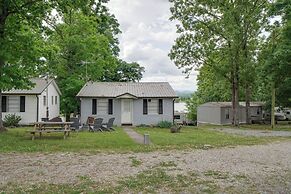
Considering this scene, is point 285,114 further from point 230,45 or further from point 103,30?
point 103,30

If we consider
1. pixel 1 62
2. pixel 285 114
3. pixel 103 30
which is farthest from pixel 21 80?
pixel 285 114

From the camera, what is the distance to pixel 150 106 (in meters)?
28.8

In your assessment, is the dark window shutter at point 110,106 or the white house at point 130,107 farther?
the dark window shutter at point 110,106

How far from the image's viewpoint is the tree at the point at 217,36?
31.4 metres

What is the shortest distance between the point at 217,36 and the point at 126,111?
11.6m

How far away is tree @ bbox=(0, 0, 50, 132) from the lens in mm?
16547

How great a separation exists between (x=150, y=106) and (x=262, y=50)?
12.3 metres

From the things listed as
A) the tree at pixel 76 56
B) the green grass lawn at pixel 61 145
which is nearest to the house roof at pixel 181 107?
the tree at pixel 76 56

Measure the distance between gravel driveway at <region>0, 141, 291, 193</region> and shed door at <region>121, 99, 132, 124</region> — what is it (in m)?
15.6

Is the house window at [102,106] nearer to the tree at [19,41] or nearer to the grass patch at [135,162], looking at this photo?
the tree at [19,41]

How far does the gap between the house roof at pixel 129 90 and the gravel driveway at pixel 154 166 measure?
15.6 meters

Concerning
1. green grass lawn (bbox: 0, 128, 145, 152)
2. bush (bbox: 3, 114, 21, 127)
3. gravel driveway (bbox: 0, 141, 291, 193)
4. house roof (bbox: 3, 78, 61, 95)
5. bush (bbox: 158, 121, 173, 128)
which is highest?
house roof (bbox: 3, 78, 61, 95)

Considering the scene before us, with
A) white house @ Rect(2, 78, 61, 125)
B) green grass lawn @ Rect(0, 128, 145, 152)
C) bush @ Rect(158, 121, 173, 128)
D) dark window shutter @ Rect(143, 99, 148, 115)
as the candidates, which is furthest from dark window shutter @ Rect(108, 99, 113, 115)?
green grass lawn @ Rect(0, 128, 145, 152)

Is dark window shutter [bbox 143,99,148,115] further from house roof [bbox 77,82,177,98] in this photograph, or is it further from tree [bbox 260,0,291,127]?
tree [bbox 260,0,291,127]
